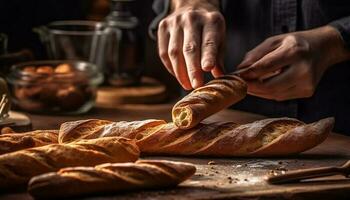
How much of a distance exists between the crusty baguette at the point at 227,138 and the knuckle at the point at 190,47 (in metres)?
0.18

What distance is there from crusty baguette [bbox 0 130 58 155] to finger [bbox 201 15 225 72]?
0.36 m

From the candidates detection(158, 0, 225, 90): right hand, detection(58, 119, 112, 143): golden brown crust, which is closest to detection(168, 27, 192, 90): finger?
detection(158, 0, 225, 90): right hand

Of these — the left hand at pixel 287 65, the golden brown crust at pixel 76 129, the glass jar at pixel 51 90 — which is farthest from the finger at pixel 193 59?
the glass jar at pixel 51 90

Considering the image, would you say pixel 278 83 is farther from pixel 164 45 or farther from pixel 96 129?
pixel 96 129

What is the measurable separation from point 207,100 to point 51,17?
1.33 m

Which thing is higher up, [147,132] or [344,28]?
[344,28]

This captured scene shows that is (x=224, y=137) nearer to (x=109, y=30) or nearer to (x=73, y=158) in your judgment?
(x=73, y=158)

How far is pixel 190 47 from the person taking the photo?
189 centimetres

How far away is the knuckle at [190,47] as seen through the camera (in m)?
1.89

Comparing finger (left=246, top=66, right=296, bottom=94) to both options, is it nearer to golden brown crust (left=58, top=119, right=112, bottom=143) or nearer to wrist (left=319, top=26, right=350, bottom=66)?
wrist (left=319, top=26, right=350, bottom=66)

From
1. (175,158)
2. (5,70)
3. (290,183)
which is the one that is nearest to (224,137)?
(175,158)

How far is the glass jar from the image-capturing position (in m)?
2.37

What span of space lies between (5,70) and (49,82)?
10.2 inches

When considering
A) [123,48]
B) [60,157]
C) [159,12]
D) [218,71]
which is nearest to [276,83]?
[218,71]
